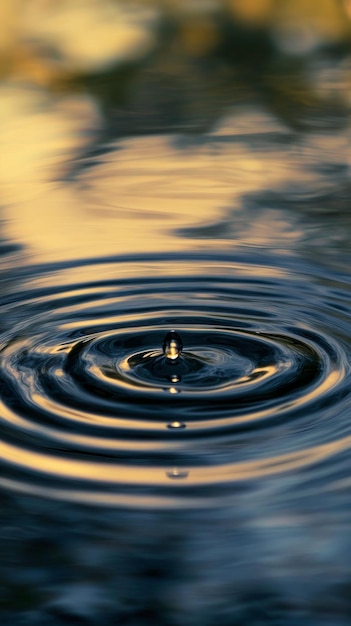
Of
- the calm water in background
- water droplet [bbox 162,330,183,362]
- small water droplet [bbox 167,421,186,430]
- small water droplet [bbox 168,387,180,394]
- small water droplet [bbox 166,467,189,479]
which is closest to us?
the calm water in background

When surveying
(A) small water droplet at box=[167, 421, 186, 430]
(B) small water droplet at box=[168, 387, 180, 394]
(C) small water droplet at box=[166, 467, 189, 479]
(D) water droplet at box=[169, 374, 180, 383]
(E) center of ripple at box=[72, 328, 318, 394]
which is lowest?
(C) small water droplet at box=[166, 467, 189, 479]

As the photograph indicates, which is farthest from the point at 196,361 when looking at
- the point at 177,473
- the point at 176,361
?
the point at 177,473

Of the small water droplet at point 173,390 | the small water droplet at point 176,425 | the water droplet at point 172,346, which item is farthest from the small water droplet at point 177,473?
the water droplet at point 172,346

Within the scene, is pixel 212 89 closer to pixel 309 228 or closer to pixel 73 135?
pixel 73 135

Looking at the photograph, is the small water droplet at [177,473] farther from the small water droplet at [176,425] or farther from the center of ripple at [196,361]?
the center of ripple at [196,361]

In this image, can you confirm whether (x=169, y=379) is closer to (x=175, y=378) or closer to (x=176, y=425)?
(x=175, y=378)

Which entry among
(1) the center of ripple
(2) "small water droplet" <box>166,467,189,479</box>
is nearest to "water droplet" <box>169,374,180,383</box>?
(1) the center of ripple

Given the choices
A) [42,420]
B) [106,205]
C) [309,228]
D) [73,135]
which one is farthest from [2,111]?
[42,420]

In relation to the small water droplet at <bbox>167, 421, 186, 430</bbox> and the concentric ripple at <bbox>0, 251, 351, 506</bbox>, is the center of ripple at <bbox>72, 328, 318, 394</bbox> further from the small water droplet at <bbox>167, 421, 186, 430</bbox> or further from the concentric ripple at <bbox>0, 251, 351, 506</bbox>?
the small water droplet at <bbox>167, 421, 186, 430</bbox>
